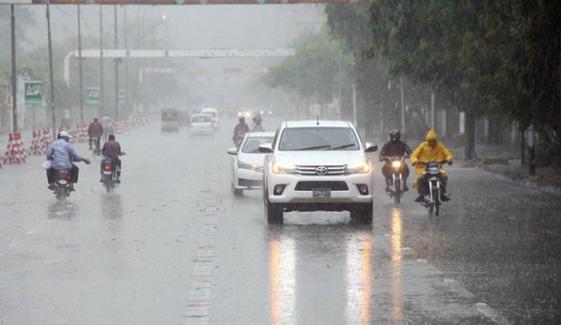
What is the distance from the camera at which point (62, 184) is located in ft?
94.7

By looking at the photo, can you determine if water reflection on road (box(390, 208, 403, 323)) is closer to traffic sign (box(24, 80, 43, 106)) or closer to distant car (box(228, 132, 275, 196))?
distant car (box(228, 132, 275, 196))

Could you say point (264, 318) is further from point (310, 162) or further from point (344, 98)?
point (344, 98)

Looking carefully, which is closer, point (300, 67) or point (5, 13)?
point (300, 67)

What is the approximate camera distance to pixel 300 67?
119 metres

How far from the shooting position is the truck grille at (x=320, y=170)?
71.8ft

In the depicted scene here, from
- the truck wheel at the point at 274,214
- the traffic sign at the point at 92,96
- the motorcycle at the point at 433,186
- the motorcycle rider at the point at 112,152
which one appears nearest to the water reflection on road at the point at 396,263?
the motorcycle at the point at 433,186

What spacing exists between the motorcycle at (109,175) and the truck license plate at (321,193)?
10.9m

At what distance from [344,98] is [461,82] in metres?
54.9

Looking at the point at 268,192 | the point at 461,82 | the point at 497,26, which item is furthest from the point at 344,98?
the point at 268,192

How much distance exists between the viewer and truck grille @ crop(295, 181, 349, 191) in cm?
2180

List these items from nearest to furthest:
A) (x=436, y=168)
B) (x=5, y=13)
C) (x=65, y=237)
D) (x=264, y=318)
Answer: (x=264, y=318), (x=65, y=237), (x=436, y=168), (x=5, y=13)

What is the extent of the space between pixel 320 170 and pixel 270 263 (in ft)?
19.1

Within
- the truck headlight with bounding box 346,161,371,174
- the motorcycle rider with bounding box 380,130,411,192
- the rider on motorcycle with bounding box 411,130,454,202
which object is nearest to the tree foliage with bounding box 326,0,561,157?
the rider on motorcycle with bounding box 411,130,454,202

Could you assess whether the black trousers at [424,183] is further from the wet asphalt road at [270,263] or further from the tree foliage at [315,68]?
the tree foliage at [315,68]
